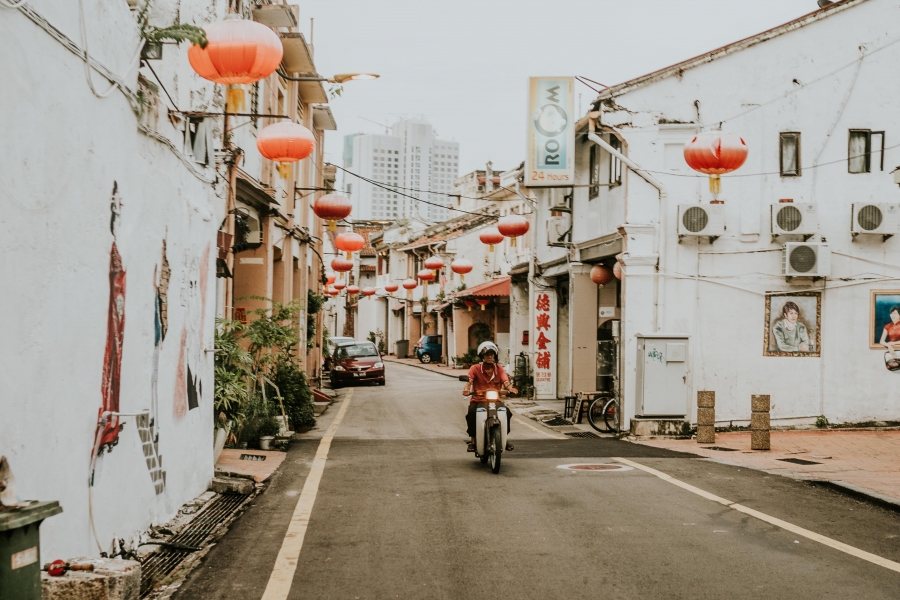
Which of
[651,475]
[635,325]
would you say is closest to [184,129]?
[651,475]

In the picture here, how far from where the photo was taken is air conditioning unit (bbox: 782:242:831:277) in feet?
55.4

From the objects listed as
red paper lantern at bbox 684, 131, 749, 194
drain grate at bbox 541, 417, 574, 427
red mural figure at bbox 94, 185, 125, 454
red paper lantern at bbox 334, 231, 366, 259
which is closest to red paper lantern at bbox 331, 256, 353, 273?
red paper lantern at bbox 334, 231, 366, 259

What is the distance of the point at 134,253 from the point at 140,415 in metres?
1.30

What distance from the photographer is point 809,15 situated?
56.4ft

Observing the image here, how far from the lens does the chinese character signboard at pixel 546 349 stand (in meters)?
24.7

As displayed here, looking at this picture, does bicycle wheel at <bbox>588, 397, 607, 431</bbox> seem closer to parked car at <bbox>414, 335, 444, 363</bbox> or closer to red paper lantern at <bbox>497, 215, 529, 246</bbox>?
red paper lantern at <bbox>497, 215, 529, 246</bbox>

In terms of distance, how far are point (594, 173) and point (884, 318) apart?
6.90 m

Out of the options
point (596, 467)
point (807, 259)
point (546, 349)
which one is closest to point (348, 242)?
point (546, 349)

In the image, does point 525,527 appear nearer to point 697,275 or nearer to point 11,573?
point 11,573

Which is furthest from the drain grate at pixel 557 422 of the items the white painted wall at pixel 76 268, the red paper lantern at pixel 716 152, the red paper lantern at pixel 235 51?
the red paper lantern at pixel 235 51

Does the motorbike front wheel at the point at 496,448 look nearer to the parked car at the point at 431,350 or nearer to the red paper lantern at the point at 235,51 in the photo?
the red paper lantern at the point at 235,51

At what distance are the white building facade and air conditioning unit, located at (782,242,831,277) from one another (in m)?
0.30

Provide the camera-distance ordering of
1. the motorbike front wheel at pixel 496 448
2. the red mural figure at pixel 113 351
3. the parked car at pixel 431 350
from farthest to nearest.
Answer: the parked car at pixel 431 350
the motorbike front wheel at pixel 496 448
the red mural figure at pixel 113 351

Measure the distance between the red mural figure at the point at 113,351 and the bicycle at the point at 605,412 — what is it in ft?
40.4
